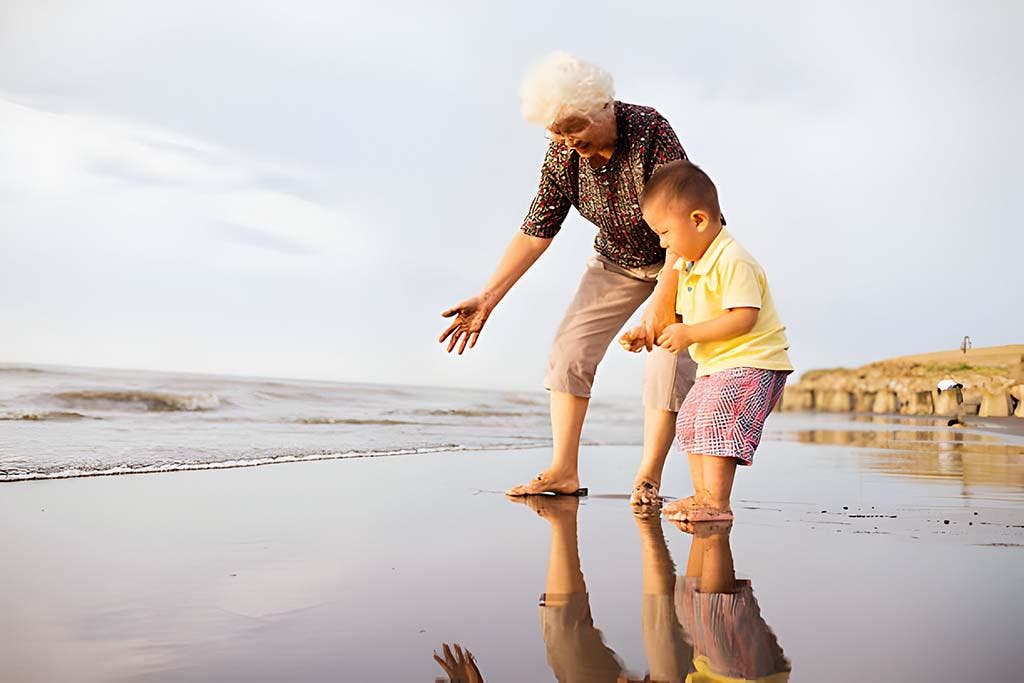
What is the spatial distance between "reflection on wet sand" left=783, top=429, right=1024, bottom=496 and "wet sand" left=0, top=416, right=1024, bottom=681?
2.47 ft

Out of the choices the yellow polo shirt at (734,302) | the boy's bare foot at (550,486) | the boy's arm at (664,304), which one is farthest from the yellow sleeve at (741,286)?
the boy's bare foot at (550,486)

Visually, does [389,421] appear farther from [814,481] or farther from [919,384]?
[919,384]

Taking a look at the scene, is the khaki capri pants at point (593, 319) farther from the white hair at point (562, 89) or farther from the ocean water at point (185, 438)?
the ocean water at point (185, 438)

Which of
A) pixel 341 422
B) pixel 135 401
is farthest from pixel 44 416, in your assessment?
pixel 135 401

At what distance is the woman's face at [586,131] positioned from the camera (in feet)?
10.2

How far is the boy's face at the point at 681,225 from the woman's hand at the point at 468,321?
0.83 m

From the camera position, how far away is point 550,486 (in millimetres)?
3568

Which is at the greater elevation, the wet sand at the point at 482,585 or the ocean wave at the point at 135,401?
the ocean wave at the point at 135,401

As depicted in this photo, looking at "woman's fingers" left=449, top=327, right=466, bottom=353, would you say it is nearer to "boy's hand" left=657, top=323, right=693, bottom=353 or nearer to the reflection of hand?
"boy's hand" left=657, top=323, right=693, bottom=353

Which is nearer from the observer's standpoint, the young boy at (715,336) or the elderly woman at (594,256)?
the young boy at (715,336)

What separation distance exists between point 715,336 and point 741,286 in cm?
18

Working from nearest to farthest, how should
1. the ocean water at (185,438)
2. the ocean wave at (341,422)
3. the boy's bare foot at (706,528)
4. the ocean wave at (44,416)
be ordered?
the boy's bare foot at (706,528) → the ocean water at (185,438) → the ocean wave at (44,416) → the ocean wave at (341,422)

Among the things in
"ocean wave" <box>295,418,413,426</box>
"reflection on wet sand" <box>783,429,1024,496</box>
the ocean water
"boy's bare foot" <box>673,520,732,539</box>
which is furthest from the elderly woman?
"ocean wave" <box>295,418,413,426</box>

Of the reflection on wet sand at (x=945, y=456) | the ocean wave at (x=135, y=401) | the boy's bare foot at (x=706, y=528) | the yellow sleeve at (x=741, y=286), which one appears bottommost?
the boy's bare foot at (x=706, y=528)
